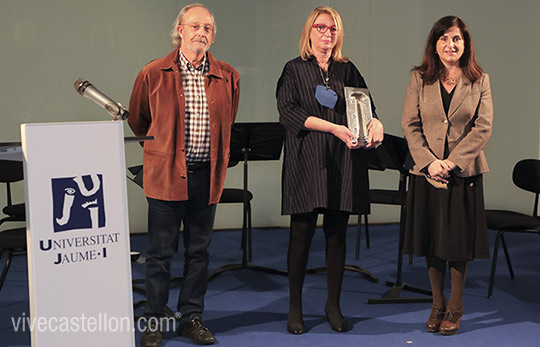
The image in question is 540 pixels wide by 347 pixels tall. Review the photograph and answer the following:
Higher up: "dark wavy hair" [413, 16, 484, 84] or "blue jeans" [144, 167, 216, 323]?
"dark wavy hair" [413, 16, 484, 84]

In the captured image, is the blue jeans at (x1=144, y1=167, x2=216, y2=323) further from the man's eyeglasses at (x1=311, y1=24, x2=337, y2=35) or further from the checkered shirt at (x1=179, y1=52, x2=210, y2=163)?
the man's eyeglasses at (x1=311, y1=24, x2=337, y2=35)

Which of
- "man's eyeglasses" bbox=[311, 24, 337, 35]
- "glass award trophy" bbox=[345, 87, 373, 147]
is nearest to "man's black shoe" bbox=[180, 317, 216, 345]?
"glass award trophy" bbox=[345, 87, 373, 147]

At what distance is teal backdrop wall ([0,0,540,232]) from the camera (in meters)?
5.88

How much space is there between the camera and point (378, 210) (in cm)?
698

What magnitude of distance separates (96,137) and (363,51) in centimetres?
476

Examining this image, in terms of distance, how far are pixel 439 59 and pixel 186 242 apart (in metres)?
1.73

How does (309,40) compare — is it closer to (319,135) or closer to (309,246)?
(319,135)

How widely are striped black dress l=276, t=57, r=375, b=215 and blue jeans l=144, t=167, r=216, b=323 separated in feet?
1.55

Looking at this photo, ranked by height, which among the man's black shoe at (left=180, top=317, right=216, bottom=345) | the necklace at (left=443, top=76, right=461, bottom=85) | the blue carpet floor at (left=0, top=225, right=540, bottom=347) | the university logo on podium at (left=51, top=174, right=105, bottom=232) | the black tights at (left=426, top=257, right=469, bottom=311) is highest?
the necklace at (left=443, top=76, right=461, bottom=85)

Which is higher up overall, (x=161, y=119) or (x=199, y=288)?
(x=161, y=119)

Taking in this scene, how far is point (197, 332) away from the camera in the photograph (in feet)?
11.1

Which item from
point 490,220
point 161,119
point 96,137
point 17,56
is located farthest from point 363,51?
point 96,137

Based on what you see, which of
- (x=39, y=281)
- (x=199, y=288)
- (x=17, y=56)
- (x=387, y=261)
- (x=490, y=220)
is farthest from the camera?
(x=17, y=56)

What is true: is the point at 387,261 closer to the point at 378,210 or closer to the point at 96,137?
the point at 378,210
